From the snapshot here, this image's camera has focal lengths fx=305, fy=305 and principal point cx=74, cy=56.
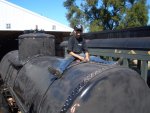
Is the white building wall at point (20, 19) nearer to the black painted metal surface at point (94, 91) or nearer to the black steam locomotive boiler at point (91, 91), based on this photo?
the black steam locomotive boiler at point (91, 91)

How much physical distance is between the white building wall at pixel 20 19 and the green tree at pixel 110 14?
50.1 feet

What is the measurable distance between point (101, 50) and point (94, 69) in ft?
21.5

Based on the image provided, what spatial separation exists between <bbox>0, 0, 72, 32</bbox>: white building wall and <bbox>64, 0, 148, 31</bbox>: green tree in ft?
50.1

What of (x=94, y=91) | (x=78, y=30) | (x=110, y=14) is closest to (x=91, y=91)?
(x=94, y=91)

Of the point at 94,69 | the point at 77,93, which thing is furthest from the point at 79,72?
the point at 77,93

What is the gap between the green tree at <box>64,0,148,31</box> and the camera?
4259 cm

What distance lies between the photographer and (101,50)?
10.7 m

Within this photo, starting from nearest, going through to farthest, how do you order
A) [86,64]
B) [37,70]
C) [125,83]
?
A: [125,83] → [86,64] → [37,70]

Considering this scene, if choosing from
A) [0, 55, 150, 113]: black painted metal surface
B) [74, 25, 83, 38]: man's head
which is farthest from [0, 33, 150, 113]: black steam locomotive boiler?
[74, 25, 83, 38]: man's head

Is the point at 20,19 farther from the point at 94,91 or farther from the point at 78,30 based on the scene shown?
the point at 94,91

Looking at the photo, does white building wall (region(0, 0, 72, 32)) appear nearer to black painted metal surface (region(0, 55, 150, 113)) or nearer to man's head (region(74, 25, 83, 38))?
man's head (region(74, 25, 83, 38))

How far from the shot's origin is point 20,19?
A: 2809 centimetres

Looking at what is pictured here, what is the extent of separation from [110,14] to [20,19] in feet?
61.9

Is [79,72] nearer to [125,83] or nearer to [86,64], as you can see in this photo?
[86,64]
